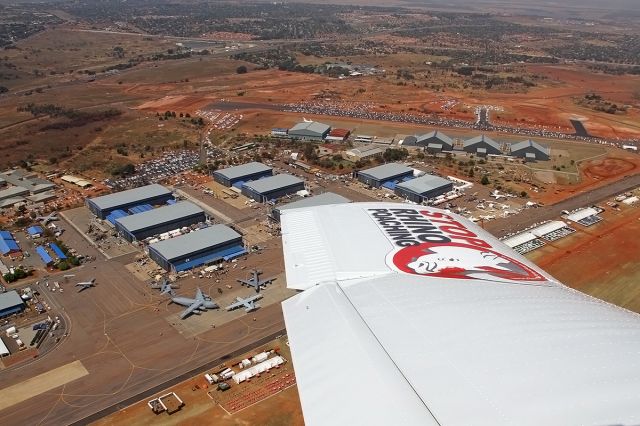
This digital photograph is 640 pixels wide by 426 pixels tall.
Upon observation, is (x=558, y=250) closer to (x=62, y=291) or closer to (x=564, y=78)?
(x=62, y=291)

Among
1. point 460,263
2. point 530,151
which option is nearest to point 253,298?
point 460,263

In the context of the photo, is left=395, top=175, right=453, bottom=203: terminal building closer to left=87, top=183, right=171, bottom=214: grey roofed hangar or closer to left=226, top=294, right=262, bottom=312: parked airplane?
left=226, top=294, right=262, bottom=312: parked airplane

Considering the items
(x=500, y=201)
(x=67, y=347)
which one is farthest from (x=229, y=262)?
(x=500, y=201)

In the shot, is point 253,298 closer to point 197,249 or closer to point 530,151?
point 197,249

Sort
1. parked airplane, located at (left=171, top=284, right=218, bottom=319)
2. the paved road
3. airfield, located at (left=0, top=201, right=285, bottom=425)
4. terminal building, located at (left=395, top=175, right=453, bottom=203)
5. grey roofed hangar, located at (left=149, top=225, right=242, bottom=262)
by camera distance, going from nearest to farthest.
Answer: airfield, located at (left=0, top=201, right=285, bottom=425), parked airplane, located at (left=171, top=284, right=218, bottom=319), grey roofed hangar, located at (left=149, top=225, right=242, bottom=262), the paved road, terminal building, located at (left=395, top=175, right=453, bottom=203)

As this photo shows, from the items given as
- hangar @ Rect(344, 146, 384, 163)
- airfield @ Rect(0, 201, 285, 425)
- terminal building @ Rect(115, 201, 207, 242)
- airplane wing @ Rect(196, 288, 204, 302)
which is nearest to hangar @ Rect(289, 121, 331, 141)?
hangar @ Rect(344, 146, 384, 163)

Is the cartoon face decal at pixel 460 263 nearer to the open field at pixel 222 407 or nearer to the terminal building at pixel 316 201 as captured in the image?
the open field at pixel 222 407

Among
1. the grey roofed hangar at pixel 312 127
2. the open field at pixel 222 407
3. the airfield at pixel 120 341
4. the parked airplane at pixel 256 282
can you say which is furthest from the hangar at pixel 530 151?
the open field at pixel 222 407
